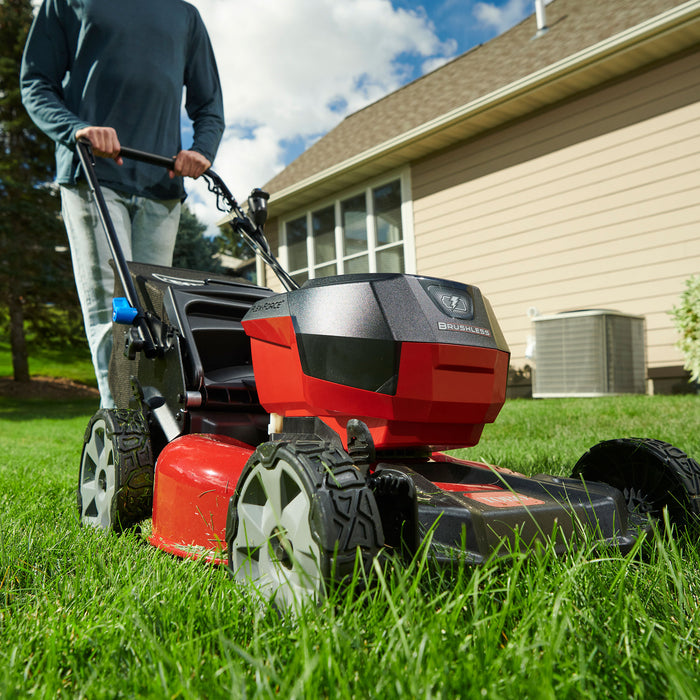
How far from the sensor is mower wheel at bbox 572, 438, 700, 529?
1725 mm

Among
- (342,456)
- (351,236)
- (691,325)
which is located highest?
(351,236)

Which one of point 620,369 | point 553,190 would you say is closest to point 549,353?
point 620,369

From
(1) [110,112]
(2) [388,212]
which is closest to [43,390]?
(2) [388,212]

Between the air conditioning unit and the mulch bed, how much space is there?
39.2 ft

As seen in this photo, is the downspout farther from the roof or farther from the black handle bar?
the black handle bar

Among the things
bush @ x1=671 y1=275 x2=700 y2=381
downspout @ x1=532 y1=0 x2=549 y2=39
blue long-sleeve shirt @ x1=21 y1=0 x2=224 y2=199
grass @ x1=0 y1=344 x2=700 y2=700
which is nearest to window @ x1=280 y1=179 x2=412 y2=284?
downspout @ x1=532 y1=0 x2=549 y2=39

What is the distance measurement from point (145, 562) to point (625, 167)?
22.3ft

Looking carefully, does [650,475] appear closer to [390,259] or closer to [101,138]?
[101,138]

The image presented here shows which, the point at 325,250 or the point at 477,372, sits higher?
the point at 325,250

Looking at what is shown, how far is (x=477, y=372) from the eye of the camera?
167 cm

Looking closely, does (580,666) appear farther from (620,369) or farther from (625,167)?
(625,167)

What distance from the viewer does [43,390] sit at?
51.3 ft

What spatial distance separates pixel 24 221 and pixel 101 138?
14196 mm

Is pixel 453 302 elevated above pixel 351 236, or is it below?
below
